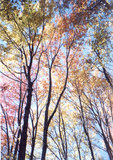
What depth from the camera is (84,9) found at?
6801 millimetres

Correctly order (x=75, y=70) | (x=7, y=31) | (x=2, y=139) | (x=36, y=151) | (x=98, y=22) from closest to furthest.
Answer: (x=7, y=31) < (x=98, y=22) < (x=75, y=70) < (x=2, y=139) < (x=36, y=151)

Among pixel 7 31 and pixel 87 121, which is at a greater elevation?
pixel 7 31

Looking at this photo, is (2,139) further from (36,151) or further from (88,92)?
(88,92)

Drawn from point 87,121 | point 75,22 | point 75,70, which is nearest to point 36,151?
point 87,121

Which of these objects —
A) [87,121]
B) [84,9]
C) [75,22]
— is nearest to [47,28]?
[75,22]

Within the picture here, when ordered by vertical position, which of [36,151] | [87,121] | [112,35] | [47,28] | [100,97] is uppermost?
[112,35]

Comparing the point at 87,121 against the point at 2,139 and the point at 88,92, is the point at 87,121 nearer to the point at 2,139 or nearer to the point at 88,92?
the point at 88,92

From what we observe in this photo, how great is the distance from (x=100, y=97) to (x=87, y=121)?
283 centimetres

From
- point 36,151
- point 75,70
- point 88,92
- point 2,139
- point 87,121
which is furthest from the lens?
point 36,151

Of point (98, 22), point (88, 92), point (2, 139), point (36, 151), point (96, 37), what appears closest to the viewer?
point (96, 37)

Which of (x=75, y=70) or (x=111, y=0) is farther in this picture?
(x=75, y=70)

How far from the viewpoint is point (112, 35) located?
7066 mm

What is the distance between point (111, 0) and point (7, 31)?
5565 millimetres

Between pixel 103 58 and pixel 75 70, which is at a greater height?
pixel 75 70
